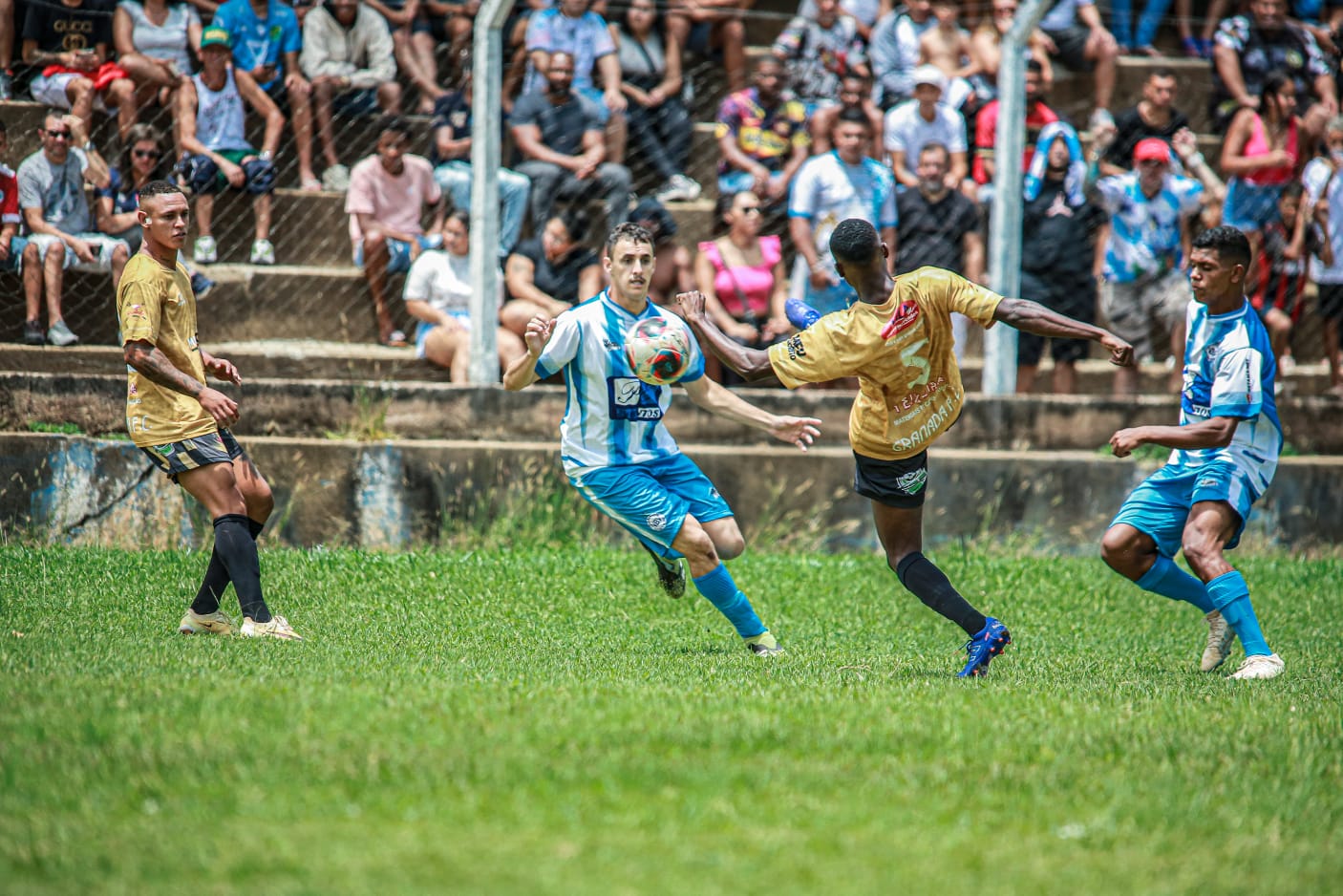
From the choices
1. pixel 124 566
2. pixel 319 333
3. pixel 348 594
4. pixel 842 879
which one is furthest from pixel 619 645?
pixel 319 333

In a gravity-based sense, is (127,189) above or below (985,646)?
above

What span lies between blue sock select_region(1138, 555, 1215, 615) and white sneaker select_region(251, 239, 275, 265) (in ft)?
25.2

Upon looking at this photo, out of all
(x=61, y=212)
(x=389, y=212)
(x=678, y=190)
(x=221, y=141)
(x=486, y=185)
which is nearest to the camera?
(x=61, y=212)

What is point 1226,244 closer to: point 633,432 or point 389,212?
point 633,432

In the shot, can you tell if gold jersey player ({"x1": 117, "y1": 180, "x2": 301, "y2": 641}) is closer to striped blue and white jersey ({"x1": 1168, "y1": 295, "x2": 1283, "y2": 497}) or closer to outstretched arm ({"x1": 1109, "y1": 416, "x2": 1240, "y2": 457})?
outstretched arm ({"x1": 1109, "y1": 416, "x2": 1240, "y2": 457})

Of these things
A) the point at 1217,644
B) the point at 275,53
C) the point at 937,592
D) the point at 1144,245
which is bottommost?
the point at 1217,644

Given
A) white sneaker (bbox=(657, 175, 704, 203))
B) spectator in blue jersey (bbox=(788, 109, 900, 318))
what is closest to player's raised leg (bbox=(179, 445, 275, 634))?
spectator in blue jersey (bbox=(788, 109, 900, 318))

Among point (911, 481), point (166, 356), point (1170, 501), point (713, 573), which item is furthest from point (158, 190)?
point (1170, 501)

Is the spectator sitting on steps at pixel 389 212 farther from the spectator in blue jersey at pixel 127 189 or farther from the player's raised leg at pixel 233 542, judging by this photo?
the player's raised leg at pixel 233 542

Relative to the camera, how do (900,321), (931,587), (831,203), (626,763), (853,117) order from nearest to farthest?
(626,763) → (900,321) → (931,587) → (853,117) → (831,203)

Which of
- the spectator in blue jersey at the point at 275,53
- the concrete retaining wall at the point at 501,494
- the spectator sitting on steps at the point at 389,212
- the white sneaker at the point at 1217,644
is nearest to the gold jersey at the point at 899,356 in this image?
the white sneaker at the point at 1217,644

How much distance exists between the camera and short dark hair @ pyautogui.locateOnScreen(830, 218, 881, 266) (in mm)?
6098

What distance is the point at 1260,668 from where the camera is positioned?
6.61m

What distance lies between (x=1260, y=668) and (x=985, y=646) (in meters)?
1.41
